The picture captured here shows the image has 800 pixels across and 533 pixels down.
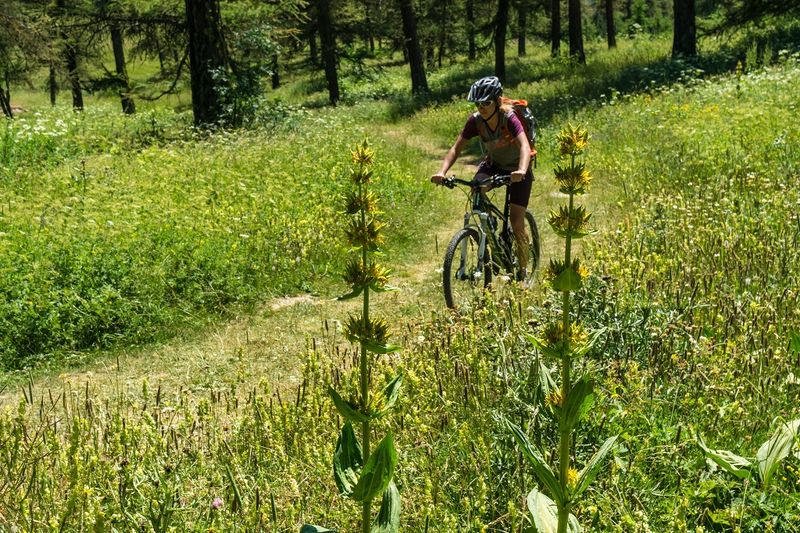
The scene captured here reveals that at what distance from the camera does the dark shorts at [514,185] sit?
7.62 meters

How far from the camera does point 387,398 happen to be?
2.25 metres

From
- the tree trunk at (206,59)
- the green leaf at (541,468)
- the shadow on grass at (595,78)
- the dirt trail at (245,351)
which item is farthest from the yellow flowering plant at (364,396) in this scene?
the shadow on grass at (595,78)

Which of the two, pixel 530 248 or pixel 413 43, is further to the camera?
pixel 413 43

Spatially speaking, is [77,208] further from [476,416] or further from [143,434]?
[476,416]

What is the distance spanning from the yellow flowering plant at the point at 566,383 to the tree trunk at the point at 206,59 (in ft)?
53.1

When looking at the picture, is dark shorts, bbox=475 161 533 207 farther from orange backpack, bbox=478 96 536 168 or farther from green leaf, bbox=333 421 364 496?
green leaf, bbox=333 421 364 496

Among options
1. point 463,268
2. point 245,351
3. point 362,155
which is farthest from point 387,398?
point 463,268

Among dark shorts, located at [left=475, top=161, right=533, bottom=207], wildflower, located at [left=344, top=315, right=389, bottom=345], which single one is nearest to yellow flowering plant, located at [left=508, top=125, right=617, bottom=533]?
wildflower, located at [left=344, top=315, right=389, bottom=345]

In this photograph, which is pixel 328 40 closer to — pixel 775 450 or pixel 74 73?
pixel 74 73

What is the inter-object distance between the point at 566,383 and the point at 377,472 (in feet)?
1.91

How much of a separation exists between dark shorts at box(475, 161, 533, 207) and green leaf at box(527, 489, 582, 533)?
5582mm

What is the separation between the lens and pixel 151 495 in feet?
11.8

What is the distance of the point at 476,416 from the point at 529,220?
4.51 meters

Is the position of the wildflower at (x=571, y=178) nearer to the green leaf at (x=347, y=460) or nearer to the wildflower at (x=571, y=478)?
the wildflower at (x=571, y=478)
